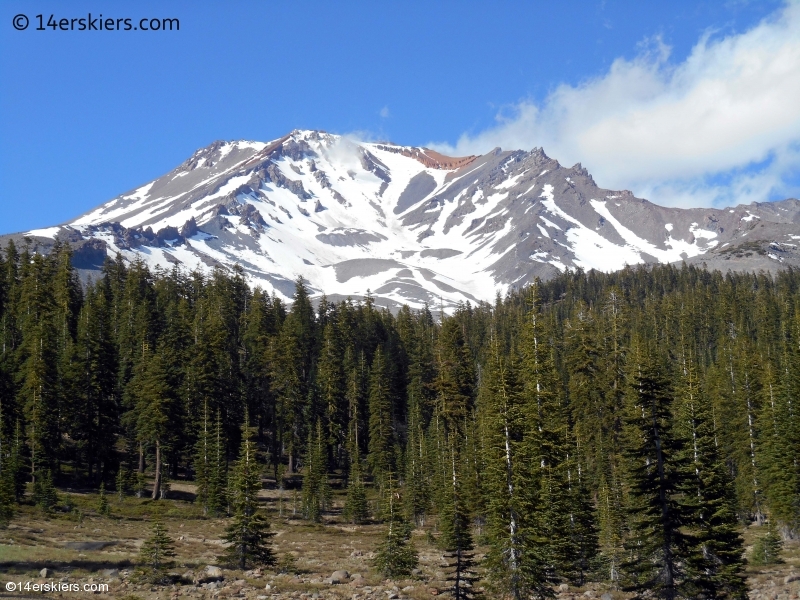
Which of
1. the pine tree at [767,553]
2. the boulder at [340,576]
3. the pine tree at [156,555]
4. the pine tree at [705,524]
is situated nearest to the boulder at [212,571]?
the pine tree at [156,555]

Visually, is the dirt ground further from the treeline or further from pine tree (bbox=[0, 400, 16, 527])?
the treeline

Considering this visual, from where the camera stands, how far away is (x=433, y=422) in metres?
71.8

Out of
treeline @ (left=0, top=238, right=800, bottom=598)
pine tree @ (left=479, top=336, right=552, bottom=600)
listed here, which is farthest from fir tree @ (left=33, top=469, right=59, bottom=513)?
pine tree @ (left=479, top=336, right=552, bottom=600)

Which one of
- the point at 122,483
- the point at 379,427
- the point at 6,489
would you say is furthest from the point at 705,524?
the point at 379,427

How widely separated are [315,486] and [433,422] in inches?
577

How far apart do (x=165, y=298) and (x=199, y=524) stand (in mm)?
53656

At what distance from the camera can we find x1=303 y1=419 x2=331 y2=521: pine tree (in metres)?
61.8

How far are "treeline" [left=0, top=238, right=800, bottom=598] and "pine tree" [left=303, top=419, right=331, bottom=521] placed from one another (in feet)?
1.00

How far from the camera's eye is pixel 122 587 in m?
27.0

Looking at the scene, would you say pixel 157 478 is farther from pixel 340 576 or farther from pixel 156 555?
pixel 156 555

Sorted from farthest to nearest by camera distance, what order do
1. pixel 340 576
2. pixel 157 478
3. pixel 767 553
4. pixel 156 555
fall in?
pixel 157 478 < pixel 767 553 < pixel 340 576 < pixel 156 555

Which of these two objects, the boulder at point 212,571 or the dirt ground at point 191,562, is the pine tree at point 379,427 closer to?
the dirt ground at point 191,562

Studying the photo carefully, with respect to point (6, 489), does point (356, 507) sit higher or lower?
lower

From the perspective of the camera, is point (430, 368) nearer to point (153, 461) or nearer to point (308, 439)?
point (308, 439)
